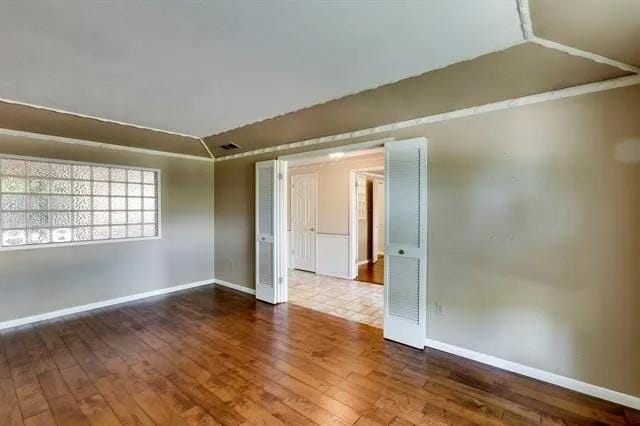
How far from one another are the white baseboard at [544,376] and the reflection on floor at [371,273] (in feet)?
9.31

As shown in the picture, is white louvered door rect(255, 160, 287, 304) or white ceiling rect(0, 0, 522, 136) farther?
white louvered door rect(255, 160, 287, 304)

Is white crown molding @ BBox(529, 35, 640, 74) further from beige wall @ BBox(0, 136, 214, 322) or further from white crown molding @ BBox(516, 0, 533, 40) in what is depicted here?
beige wall @ BBox(0, 136, 214, 322)

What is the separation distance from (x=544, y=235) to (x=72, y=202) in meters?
5.51

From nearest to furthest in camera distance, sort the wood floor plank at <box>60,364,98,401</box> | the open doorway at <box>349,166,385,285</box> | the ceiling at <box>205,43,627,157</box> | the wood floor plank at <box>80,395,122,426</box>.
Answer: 1. the wood floor plank at <box>80,395,122,426</box>
2. the ceiling at <box>205,43,627,157</box>
3. the wood floor plank at <box>60,364,98,401</box>
4. the open doorway at <box>349,166,385,285</box>

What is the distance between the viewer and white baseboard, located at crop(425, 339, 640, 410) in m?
2.19

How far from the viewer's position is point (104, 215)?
4.41 metres

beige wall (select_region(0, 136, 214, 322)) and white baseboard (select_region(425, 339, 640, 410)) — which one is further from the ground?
beige wall (select_region(0, 136, 214, 322))

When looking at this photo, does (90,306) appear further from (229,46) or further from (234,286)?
(229,46)

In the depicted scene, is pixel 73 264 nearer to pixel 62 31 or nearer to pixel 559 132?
pixel 62 31

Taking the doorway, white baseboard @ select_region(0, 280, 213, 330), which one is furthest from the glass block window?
the doorway

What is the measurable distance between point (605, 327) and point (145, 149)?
19.0ft

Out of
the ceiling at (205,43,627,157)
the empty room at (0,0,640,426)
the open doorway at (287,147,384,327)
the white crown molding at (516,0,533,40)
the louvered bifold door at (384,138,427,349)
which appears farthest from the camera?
the open doorway at (287,147,384,327)

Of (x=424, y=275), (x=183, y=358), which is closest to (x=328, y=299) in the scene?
(x=424, y=275)

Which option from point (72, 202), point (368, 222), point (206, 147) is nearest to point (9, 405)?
point (72, 202)
